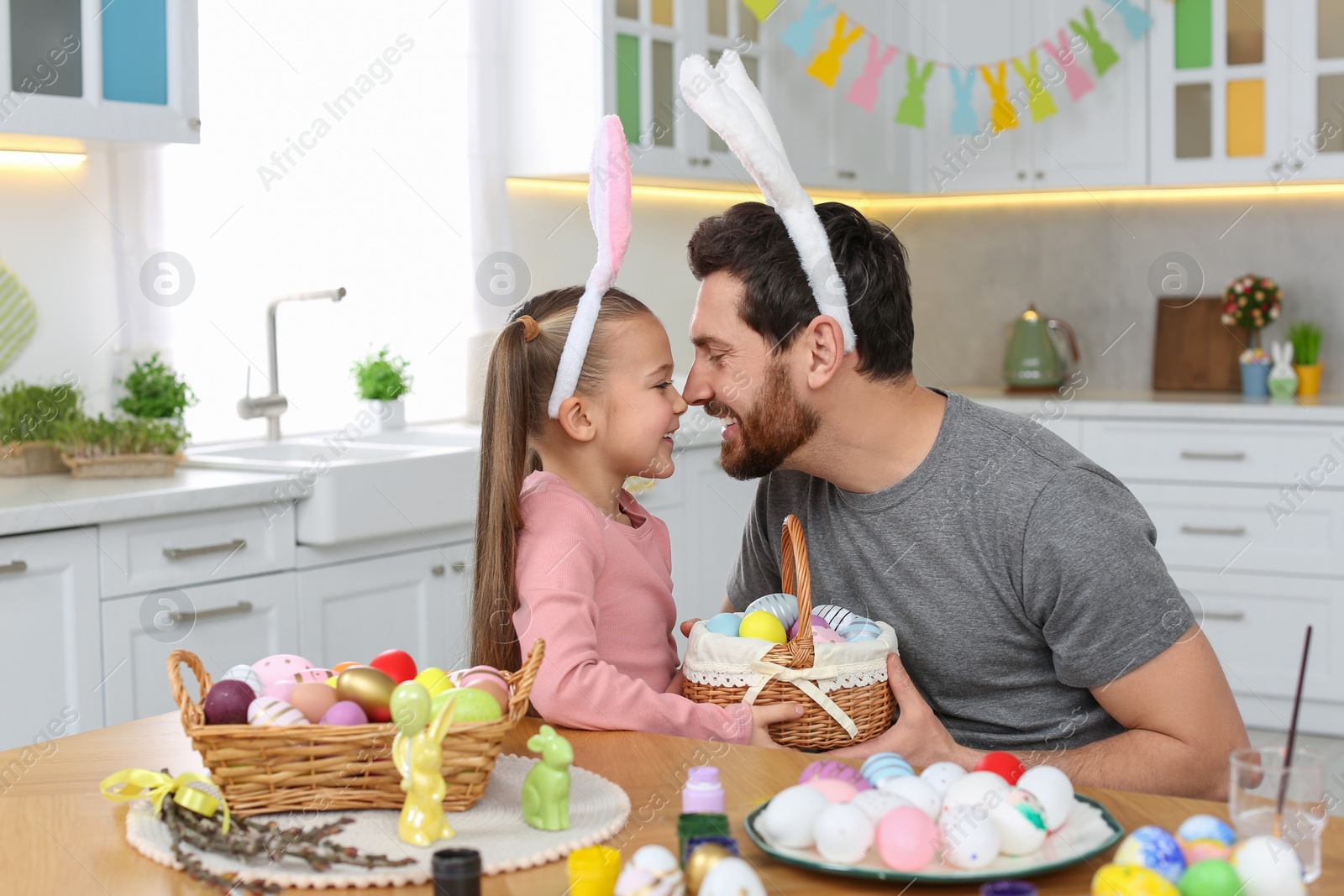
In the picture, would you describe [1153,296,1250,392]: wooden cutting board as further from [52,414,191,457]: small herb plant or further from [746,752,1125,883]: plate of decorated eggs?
[746,752,1125,883]: plate of decorated eggs

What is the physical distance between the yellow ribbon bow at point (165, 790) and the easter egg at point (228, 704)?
49mm

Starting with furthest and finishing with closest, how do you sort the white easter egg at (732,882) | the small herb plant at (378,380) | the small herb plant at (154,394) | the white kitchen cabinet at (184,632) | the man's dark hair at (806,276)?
the small herb plant at (378,380) → the small herb plant at (154,394) → the white kitchen cabinet at (184,632) → the man's dark hair at (806,276) → the white easter egg at (732,882)

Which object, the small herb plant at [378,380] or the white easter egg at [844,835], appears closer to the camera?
the white easter egg at [844,835]

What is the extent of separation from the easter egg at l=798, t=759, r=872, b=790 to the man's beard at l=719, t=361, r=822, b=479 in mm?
701

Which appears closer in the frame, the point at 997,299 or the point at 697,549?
the point at 697,549

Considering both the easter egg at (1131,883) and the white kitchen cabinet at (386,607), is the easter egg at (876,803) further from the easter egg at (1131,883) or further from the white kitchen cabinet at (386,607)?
the white kitchen cabinet at (386,607)

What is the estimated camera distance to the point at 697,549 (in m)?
3.80

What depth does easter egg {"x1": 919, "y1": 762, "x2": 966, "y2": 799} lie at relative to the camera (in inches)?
37.1

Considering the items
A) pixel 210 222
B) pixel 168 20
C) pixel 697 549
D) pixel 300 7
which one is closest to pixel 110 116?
pixel 168 20

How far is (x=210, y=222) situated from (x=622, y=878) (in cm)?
274

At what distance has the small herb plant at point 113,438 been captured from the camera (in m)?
2.64

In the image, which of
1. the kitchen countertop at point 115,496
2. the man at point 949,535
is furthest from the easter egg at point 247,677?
the kitchen countertop at point 115,496

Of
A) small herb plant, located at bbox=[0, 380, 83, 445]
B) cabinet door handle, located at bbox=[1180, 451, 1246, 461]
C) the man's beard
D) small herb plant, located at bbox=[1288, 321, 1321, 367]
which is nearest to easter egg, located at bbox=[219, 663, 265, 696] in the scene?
the man's beard

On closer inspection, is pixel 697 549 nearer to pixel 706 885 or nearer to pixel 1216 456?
pixel 1216 456
